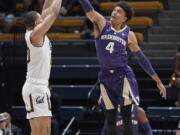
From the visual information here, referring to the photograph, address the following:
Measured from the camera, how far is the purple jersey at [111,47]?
9906mm

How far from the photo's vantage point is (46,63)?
9.23 m

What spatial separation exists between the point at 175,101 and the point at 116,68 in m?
4.33

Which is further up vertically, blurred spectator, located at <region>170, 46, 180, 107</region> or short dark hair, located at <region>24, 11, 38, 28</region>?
short dark hair, located at <region>24, 11, 38, 28</region>

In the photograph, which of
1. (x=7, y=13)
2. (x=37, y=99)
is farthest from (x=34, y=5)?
(x=37, y=99)

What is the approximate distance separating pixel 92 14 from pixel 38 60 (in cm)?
112

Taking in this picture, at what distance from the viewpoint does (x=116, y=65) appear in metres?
9.98

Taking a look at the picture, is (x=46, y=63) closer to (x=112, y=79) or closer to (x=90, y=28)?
(x=112, y=79)

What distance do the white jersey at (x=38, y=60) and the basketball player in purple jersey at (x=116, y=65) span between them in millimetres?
989

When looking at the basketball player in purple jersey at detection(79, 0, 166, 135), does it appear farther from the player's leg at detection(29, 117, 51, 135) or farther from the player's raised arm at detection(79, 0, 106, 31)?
the player's leg at detection(29, 117, 51, 135)

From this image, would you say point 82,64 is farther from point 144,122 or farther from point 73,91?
point 144,122

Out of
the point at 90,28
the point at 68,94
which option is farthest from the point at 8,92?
the point at 90,28

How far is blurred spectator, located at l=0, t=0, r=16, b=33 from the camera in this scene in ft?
53.6

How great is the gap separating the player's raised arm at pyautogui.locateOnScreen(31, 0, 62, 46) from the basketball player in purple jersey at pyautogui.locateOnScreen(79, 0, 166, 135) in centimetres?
99


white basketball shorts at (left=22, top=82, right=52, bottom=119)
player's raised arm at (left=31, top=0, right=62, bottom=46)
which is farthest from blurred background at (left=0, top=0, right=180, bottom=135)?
player's raised arm at (left=31, top=0, right=62, bottom=46)
